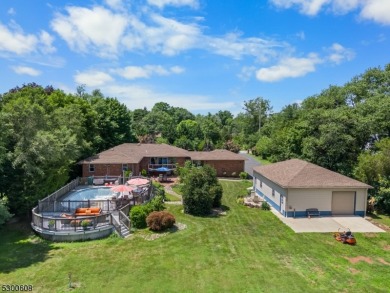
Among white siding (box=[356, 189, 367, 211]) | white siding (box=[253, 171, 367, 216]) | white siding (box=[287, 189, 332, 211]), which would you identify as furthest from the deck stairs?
white siding (box=[356, 189, 367, 211])

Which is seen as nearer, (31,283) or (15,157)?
(31,283)

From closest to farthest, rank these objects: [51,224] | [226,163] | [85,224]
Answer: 1. [85,224]
2. [51,224]
3. [226,163]

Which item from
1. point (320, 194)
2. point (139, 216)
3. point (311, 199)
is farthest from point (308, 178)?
point (139, 216)

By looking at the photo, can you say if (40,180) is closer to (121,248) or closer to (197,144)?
(121,248)

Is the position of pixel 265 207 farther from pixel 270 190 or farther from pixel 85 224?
pixel 85 224

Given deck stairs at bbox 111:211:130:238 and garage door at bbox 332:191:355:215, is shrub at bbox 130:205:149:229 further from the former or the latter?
garage door at bbox 332:191:355:215

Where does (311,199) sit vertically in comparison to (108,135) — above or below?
below

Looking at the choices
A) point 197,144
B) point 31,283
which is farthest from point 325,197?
point 197,144
